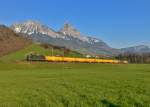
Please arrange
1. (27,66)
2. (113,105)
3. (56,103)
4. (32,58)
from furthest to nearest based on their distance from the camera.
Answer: (32,58) → (27,66) → (56,103) → (113,105)

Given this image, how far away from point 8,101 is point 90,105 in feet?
16.7

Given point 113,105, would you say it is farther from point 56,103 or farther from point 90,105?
point 56,103

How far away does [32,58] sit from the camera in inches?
6102

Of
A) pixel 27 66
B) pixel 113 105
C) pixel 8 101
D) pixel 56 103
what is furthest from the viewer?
pixel 27 66

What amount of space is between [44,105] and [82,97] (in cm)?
305

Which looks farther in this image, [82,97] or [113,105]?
[82,97]

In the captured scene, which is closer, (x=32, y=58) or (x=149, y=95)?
(x=149, y=95)

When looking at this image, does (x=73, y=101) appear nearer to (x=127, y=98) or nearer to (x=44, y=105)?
(x=44, y=105)

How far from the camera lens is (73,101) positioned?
20.1 m

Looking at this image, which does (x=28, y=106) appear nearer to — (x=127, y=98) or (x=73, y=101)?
(x=73, y=101)

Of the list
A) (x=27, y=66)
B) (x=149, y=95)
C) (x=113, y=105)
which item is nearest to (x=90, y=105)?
(x=113, y=105)

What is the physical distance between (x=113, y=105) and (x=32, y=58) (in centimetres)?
13787

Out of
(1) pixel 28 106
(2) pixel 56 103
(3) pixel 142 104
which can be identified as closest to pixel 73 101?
(2) pixel 56 103

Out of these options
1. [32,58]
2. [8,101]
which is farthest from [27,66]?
[8,101]
